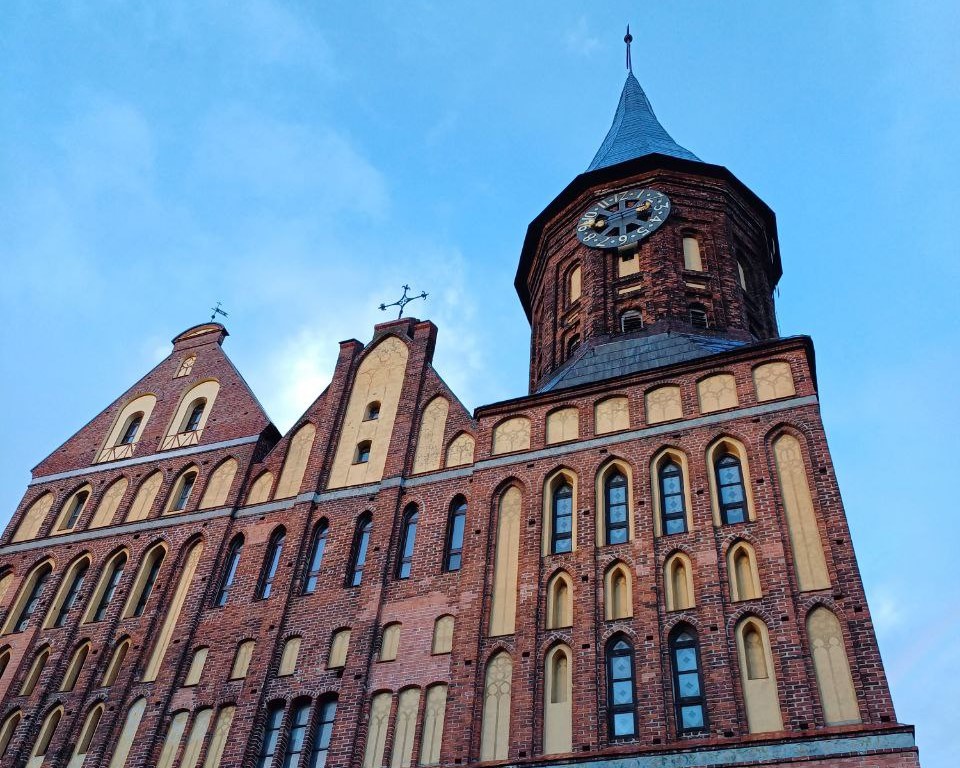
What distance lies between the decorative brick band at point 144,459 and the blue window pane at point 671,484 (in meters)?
9.88

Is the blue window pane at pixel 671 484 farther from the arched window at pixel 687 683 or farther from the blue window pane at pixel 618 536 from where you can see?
the arched window at pixel 687 683

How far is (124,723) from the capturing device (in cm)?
1889

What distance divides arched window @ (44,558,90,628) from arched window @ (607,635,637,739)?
12.0 meters

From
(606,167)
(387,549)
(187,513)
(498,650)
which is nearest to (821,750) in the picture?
(498,650)

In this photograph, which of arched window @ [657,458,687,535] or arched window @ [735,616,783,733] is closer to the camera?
arched window @ [735,616,783,733]

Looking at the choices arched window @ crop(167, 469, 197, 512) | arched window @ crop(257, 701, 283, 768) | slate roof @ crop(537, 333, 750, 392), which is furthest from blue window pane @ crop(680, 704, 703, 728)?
arched window @ crop(167, 469, 197, 512)

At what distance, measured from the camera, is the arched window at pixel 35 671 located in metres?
20.3

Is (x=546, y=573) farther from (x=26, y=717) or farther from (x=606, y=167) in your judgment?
(x=606, y=167)

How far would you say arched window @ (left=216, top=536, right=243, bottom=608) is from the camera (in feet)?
67.1

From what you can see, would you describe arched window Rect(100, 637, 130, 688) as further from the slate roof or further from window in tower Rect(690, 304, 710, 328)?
window in tower Rect(690, 304, 710, 328)

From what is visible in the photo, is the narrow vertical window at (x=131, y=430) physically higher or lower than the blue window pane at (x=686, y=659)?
higher

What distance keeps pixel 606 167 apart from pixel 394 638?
50.2 ft

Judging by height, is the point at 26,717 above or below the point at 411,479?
below

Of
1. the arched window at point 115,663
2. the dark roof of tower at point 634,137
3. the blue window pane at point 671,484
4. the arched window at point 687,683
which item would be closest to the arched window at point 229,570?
the arched window at point 115,663
